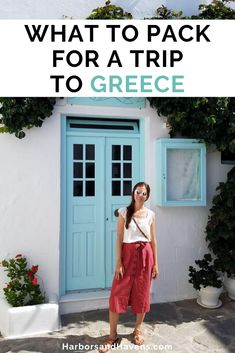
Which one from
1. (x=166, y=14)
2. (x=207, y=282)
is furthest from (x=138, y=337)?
(x=166, y=14)

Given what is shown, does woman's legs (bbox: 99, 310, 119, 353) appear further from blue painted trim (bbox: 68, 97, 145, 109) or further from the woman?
blue painted trim (bbox: 68, 97, 145, 109)

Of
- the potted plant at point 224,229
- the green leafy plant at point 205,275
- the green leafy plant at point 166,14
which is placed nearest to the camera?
the green leafy plant at point 205,275

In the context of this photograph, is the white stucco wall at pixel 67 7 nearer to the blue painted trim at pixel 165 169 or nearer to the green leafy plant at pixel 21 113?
the green leafy plant at pixel 21 113

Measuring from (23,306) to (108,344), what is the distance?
46.5 inches

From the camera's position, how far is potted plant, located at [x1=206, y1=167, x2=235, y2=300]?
4812mm

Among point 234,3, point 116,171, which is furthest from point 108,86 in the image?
point 234,3

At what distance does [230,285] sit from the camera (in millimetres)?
5086

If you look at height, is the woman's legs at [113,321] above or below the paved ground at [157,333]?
above

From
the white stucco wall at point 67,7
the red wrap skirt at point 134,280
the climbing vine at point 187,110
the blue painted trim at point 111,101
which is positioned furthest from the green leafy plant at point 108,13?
the red wrap skirt at point 134,280

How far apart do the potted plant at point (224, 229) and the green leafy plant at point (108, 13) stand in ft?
9.88

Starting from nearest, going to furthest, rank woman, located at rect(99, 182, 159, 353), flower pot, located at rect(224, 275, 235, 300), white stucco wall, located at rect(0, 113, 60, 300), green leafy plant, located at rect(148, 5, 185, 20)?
woman, located at rect(99, 182, 159, 353), white stucco wall, located at rect(0, 113, 60, 300), green leafy plant, located at rect(148, 5, 185, 20), flower pot, located at rect(224, 275, 235, 300)

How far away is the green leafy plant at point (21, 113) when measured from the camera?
167 inches

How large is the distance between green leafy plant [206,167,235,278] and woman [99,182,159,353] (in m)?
1.69

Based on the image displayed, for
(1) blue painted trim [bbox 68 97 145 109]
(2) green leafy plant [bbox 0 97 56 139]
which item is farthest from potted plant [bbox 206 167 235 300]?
(2) green leafy plant [bbox 0 97 56 139]
